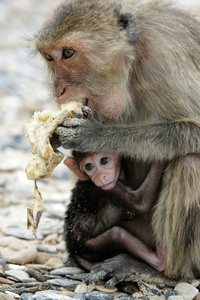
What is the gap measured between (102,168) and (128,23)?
1.17 meters

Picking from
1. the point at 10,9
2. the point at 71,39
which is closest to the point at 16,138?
the point at 71,39

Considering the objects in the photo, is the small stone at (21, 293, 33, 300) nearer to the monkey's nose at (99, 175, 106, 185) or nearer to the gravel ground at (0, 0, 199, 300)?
the gravel ground at (0, 0, 199, 300)

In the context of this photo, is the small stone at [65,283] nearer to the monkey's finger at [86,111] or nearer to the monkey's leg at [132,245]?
the monkey's leg at [132,245]

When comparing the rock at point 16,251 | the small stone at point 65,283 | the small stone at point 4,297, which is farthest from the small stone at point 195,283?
the small stone at point 4,297

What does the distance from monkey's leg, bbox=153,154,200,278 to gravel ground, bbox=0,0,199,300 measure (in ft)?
0.67

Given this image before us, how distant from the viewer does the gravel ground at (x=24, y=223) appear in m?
4.39

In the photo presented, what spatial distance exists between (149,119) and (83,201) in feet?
3.04

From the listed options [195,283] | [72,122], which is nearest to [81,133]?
[72,122]

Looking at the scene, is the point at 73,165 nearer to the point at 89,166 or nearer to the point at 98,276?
the point at 89,166

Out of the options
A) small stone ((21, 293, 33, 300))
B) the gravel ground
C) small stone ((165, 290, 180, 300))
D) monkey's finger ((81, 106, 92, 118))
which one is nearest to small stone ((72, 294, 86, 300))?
the gravel ground

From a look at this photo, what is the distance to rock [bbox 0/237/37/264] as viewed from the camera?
491 centimetres

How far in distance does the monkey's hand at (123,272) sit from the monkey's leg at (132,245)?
0.19ft

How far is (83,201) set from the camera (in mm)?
5051

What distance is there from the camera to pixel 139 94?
4.73m
